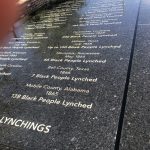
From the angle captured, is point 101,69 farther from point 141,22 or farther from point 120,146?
point 141,22

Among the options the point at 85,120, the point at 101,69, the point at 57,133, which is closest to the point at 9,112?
the point at 57,133

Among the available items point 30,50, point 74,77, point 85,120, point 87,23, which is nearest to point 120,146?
point 85,120

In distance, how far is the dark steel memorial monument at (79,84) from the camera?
2.32m

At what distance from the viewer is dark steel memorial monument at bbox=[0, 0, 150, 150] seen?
7.61ft

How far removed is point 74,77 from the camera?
10.1 feet

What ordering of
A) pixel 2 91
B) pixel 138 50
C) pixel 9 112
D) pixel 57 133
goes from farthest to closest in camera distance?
1. pixel 138 50
2. pixel 2 91
3. pixel 9 112
4. pixel 57 133

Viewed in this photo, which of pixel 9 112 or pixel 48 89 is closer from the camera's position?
pixel 9 112

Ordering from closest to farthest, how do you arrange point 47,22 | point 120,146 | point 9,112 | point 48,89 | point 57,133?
1. point 120,146
2. point 57,133
3. point 9,112
4. point 48,89
5. point 47,22

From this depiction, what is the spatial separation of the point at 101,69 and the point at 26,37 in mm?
1800

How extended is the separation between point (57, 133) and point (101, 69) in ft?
3.52

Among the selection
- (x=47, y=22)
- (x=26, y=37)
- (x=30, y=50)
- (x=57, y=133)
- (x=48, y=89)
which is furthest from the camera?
(x=47, y=22)

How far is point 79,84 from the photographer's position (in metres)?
2.96

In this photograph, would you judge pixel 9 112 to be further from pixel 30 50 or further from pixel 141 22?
pixel 141 22

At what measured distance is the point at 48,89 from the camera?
9.77 feet
